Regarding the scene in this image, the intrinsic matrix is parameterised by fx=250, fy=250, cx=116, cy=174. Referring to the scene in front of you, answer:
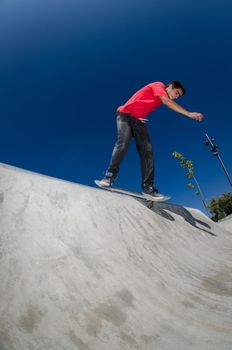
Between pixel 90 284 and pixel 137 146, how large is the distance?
3102mm

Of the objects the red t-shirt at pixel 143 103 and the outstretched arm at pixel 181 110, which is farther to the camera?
the red t-shirt at pixel 143 103

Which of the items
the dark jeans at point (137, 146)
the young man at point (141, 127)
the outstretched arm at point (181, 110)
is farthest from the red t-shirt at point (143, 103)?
the outstretched arm at point (181, 110)

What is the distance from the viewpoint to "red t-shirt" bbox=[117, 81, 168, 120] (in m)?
4.11

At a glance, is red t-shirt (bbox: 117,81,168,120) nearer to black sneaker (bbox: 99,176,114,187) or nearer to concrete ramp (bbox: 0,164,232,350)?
black sneaker (bbox: 99,176,114,187)

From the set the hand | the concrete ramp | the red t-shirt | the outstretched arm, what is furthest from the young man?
the concrete ramp

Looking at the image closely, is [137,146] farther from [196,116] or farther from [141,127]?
[196,116]

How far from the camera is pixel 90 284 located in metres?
1.58

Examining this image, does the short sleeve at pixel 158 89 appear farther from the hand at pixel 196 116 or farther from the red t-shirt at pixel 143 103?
the hand at pixel 196 116

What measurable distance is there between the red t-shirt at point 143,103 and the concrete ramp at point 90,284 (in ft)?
6.95

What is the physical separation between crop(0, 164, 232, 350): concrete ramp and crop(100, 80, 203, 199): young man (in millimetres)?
1705

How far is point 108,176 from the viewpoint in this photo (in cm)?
433

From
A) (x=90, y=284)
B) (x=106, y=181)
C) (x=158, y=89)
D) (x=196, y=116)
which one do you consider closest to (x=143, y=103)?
(x=158, y=89)

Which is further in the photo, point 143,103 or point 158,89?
point 143,103

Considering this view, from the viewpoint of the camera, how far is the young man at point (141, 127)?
4.14m
